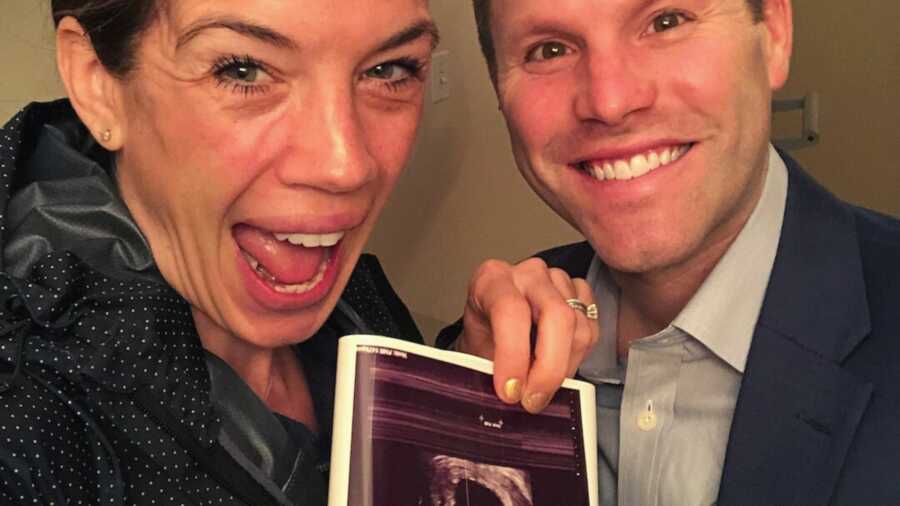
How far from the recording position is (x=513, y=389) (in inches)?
32.3

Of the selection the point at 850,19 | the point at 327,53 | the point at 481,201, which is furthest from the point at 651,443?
the point at 850,19

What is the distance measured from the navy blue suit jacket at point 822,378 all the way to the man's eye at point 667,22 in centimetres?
28

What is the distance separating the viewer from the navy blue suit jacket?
94 cm

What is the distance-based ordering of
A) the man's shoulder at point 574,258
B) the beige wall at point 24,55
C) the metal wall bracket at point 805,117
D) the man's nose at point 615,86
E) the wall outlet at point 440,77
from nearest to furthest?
the man's nose at point 615,86
the beige wall at point 24,55
the man's shoulder at point 574,258
the wall outlet at point 440,77
the metal wall bracket at point 805,117

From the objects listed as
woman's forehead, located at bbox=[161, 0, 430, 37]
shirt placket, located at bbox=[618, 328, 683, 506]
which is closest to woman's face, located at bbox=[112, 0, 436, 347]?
woman's forehead, located at bbox=[161, 0, 430, 37]

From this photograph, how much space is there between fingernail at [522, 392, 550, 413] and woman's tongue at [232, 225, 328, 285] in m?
0.28

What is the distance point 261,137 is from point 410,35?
0.18 m

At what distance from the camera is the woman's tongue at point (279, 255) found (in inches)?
35.3

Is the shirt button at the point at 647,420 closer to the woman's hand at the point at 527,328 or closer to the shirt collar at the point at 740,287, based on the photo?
the shirt collar at the point at 740,287

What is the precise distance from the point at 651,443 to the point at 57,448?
686 millimetres

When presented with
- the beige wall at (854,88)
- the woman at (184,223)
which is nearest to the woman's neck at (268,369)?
the woman at (184,223)

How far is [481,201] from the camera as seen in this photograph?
2.38m

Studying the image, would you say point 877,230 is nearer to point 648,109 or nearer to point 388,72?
point 648,109

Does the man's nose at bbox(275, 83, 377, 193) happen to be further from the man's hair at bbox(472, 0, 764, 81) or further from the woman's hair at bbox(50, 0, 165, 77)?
the man's hair at bbox(472, 0, 764, 81)
